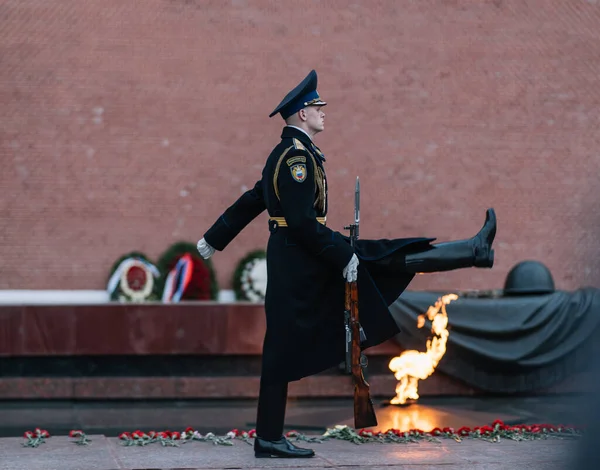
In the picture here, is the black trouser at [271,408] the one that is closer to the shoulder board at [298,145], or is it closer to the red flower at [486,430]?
the shoulder board at [298,145]

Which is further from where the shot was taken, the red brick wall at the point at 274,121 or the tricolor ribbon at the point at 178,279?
the red brick wall at the point at 274,121

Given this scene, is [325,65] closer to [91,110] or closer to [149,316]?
[91,110]

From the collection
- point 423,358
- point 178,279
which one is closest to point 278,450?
point 423,358

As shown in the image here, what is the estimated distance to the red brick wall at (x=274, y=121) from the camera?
37.3 ft

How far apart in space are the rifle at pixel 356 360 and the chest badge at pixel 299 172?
292mm

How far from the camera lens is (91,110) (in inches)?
448

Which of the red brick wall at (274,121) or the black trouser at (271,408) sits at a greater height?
the red brick wall at (274,121)

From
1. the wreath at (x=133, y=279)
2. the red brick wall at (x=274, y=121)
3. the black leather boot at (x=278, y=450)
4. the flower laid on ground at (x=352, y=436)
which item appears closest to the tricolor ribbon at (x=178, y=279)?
the wreath at (x=133, y=279)

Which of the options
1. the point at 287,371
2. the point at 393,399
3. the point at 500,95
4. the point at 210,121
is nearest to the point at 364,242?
the point at 287,371

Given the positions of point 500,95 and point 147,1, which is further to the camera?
point 500,95

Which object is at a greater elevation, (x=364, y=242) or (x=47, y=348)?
(x=364, y=242)

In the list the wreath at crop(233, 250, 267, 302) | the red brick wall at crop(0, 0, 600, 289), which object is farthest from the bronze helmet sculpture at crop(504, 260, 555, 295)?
the wreath at crop(233, 250, 267, 302)

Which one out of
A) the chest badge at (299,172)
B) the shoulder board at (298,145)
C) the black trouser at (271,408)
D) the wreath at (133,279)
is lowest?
the black trouser at (271,408)

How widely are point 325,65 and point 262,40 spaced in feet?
2.53
